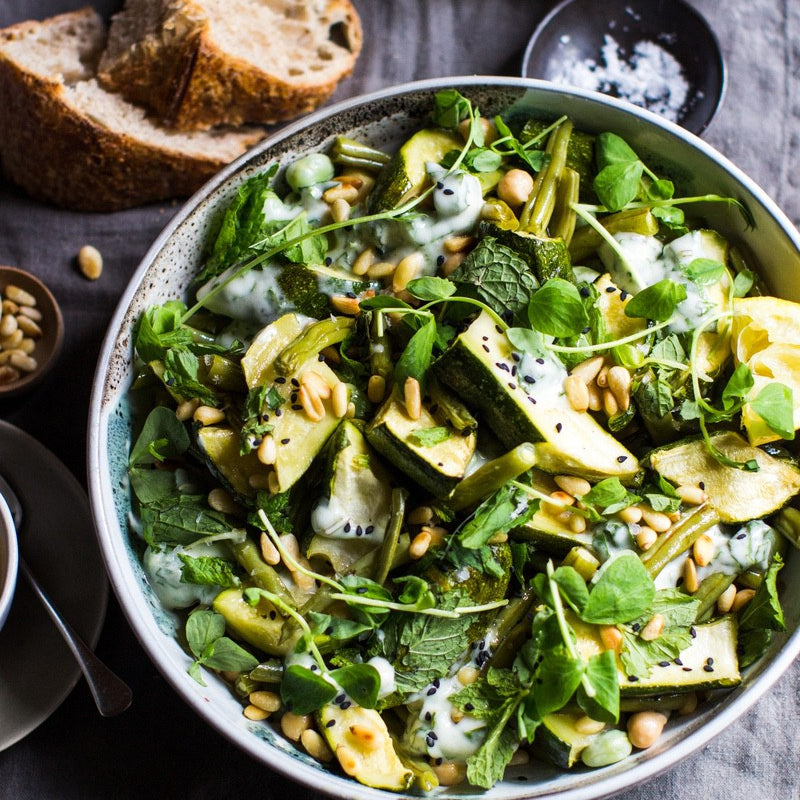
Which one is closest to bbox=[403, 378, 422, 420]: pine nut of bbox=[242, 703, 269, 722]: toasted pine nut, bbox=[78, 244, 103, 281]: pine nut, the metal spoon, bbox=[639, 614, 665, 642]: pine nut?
bbox=[639, 614, 665, 642]: pine nut

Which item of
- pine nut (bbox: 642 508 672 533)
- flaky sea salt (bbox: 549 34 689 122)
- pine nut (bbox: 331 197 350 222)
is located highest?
flaky sea salt (bbox: 549 34 689 122)

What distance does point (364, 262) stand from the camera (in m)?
2.70

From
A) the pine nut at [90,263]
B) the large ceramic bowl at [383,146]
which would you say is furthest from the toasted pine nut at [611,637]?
the pine nut at [90,263]

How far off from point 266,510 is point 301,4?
241cm

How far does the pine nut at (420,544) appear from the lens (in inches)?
95.7

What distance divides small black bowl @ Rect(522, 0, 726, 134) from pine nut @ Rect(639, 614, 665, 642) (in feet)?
7.28

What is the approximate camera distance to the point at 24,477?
3.25 meters

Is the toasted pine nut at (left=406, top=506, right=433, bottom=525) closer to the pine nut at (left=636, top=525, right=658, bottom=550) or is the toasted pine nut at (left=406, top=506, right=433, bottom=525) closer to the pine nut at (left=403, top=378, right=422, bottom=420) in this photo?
the pine nut at (left=403, top=378, right=422, bottom=420)

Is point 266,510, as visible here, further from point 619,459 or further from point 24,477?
point 24,477

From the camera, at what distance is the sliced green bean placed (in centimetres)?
231

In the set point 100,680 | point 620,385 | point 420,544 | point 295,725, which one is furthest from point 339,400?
point 100,680

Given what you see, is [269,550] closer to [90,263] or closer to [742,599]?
[742,599]

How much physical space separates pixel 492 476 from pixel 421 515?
26cm

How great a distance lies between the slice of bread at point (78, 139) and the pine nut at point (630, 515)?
2.16 m
